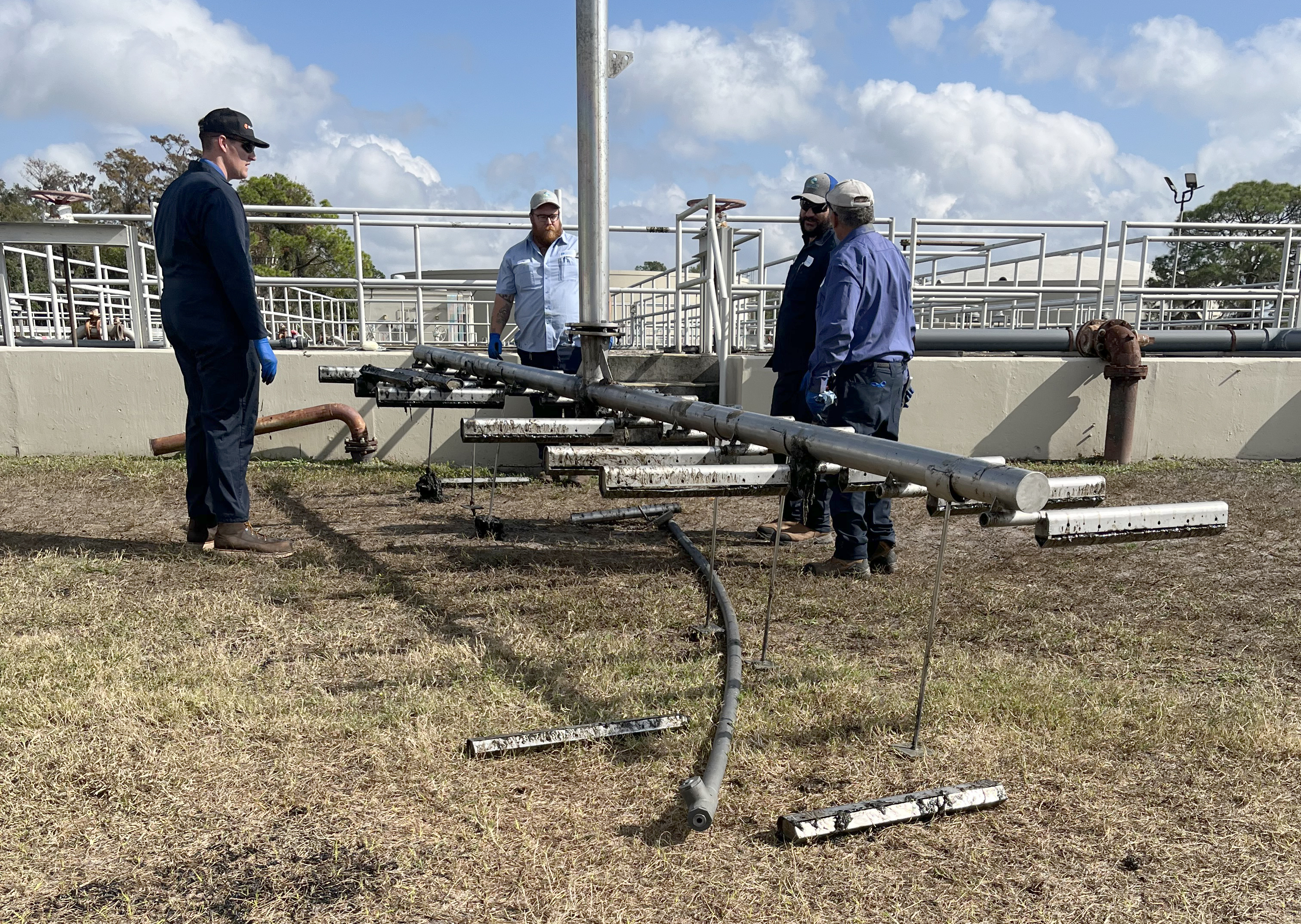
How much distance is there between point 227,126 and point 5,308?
4.64m

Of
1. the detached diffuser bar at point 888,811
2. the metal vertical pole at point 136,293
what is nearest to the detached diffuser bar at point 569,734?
the detached diffuser bar at point 888,811

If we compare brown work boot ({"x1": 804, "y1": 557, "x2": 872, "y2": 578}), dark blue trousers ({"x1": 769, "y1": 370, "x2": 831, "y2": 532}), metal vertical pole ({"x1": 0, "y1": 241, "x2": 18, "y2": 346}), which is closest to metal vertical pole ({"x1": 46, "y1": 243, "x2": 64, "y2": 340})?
metal vertical pole ({"x1": 0, "y1": 241, "x2": 18, "y2": 346})

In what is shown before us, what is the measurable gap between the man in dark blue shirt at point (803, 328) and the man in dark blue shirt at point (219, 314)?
2803 mm

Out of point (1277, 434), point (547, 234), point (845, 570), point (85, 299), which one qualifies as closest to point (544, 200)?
point (547, 234)

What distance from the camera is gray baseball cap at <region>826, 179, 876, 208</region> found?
165 inches

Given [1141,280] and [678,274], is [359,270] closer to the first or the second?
[678,274]

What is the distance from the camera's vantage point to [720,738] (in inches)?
96.6

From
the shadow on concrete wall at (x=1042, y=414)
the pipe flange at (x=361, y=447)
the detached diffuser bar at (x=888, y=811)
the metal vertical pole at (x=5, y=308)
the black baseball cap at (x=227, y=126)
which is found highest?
the black baseball cap at (x=227, y=126)

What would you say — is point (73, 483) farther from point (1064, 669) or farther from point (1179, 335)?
point (1179, 335)

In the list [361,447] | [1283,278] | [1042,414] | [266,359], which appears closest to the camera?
[266,359]

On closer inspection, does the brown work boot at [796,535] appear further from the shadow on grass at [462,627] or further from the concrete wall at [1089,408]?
the concrete wall at [1089,408]

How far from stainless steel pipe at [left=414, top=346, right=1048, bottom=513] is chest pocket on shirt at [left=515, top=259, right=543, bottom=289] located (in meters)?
2.34

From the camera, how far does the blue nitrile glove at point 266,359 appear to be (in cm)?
470

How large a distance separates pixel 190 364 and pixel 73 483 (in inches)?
106
